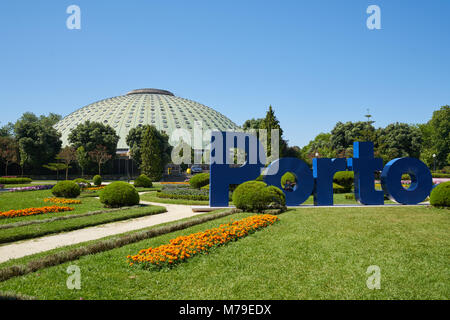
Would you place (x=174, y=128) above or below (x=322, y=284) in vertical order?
above

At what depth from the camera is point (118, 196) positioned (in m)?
16.1

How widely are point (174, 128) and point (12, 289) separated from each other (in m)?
84.3

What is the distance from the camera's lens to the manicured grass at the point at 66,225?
9.66 metres

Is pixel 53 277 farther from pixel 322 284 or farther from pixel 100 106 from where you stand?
pixel 100 106

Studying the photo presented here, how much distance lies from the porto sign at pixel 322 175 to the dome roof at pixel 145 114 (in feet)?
233

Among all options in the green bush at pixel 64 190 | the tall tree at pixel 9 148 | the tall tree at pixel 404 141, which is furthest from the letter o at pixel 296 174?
the tall tree at pixel 404 141

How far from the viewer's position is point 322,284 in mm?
5590

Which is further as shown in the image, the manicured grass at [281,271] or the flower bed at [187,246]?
the flower bed at [187,246]

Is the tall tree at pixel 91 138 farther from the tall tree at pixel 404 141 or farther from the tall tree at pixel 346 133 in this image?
the tall tree at pixel 404 141

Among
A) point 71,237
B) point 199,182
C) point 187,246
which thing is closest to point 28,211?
point 71,237
